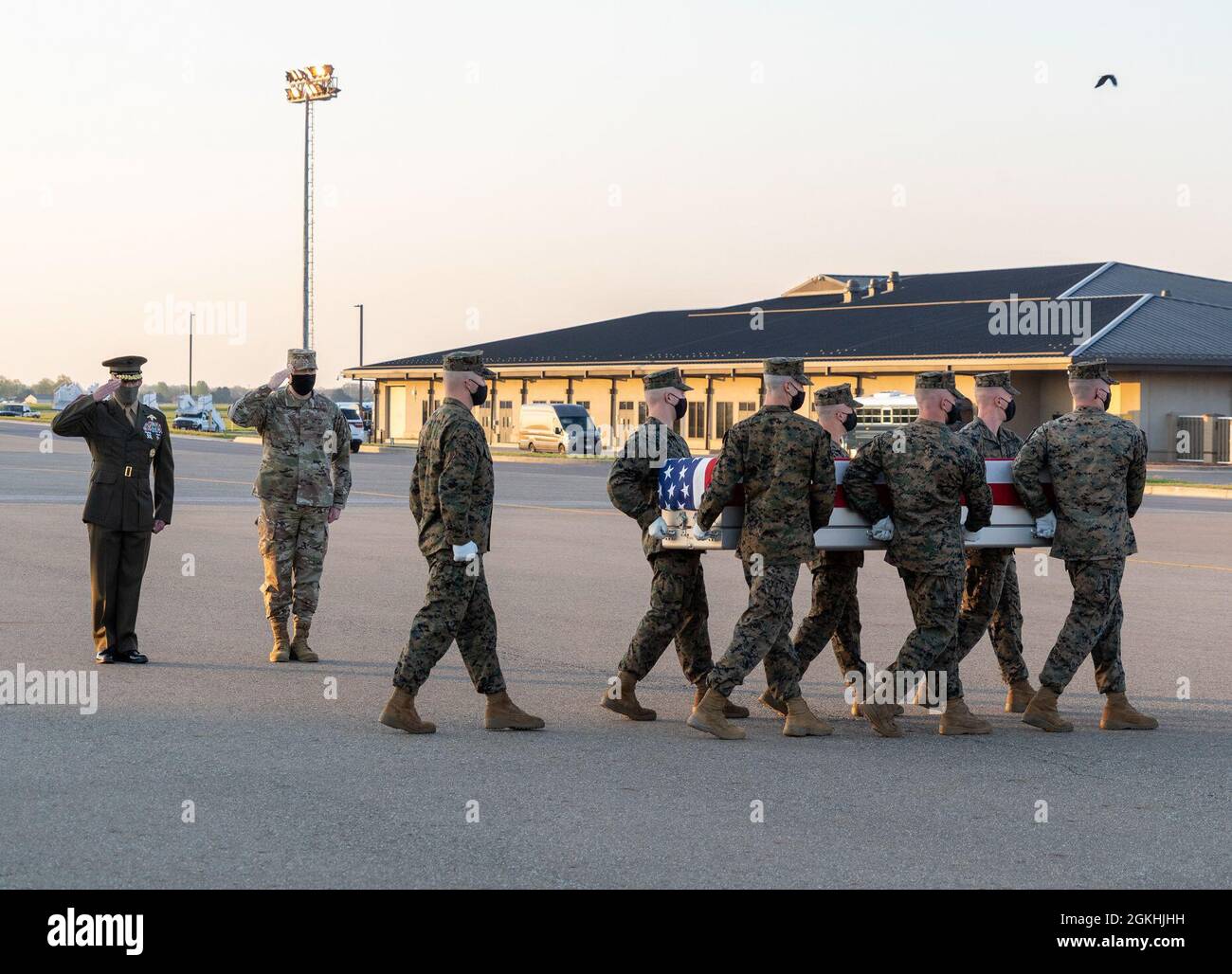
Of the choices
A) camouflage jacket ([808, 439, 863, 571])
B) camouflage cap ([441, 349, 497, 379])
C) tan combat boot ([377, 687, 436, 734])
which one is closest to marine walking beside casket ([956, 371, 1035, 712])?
camouflage jacket ([808, 439, 863, 571])

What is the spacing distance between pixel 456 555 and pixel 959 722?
291 centimetres

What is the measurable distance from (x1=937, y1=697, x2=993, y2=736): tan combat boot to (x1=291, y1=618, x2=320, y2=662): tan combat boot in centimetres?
441

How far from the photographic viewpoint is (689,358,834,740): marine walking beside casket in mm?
8398

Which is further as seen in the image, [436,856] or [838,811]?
[838,811]

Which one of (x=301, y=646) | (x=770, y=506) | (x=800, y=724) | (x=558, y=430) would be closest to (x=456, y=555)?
(x=770, y=506)

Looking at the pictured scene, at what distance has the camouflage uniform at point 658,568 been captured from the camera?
880cm

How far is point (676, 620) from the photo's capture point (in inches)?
347

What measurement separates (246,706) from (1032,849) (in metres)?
4.74

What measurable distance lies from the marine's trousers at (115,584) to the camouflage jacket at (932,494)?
5.12 metres

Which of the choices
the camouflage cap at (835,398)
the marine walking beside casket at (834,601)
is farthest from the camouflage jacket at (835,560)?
the camouflage cap at (835,398)

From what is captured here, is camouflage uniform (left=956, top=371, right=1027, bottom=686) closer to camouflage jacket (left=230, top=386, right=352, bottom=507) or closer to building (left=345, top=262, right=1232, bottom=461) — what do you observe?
camouflage jacket (left=230, top=386, right=352, bottom=507)
